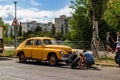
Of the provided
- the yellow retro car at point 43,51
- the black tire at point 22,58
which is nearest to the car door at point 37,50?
the yellow retro car at point 43,51

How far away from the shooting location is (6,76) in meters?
16.3

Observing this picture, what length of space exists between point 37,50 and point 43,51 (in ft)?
1.76

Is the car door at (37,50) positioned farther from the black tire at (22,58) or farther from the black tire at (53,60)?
the black tire at (22,58)

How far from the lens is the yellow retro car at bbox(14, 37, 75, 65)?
69.8 ft

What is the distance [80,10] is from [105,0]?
2762 centimetres

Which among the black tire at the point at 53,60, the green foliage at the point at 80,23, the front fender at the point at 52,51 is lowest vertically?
the black tire at the point at 53,60

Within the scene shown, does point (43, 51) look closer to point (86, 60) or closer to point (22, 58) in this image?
point (22, 58)

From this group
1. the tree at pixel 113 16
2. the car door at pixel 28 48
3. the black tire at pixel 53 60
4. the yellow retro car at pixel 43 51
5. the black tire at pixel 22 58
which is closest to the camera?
the yellow retro car at pixel 43 51

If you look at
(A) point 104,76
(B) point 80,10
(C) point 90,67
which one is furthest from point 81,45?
(B) point 80,10

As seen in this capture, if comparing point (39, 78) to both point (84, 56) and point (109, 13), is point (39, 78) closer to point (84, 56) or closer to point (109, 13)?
point (84, 56)

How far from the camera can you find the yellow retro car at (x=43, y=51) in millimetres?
21266

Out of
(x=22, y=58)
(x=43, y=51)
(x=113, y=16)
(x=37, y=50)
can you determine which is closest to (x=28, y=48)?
(x=22, y=58)

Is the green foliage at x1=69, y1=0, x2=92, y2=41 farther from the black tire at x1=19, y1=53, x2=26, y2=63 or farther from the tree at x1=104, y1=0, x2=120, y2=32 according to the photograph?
the black tire at x1=19, y1=53, x2=26, y2=63

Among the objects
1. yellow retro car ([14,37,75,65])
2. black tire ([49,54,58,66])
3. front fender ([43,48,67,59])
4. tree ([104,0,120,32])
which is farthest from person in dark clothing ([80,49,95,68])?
tree ([104,0,120,32])
